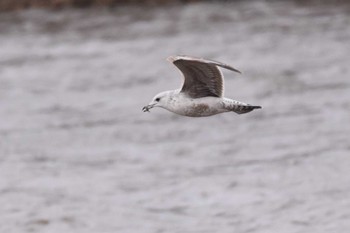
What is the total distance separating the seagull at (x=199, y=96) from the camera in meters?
11.0

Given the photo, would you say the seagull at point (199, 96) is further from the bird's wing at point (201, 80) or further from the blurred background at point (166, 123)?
the blurred background at point (166, 123)

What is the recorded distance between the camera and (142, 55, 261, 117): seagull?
431 inches

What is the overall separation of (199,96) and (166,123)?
427 inches

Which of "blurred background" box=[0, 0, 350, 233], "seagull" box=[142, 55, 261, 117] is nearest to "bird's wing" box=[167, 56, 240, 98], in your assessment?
"seagull" box=[142, 55, 261, 117]

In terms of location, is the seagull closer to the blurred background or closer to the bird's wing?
the bird's wing

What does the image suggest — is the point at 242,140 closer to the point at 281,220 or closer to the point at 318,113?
the point at 318,113

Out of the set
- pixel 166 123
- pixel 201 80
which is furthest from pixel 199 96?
pixel 166 123

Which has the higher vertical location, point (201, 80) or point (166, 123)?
point (166, 123)

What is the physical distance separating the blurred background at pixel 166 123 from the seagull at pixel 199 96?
543 cm

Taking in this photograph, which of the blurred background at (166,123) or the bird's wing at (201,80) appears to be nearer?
the bird's wing at (201,80)

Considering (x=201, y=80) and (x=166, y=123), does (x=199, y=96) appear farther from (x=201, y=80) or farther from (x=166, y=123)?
(x=166, y=123)

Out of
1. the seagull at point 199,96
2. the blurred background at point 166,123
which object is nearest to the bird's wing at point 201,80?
the seagull at point 199,96

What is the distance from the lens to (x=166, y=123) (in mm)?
21906

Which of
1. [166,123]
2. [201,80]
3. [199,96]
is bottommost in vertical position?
[199,96]
